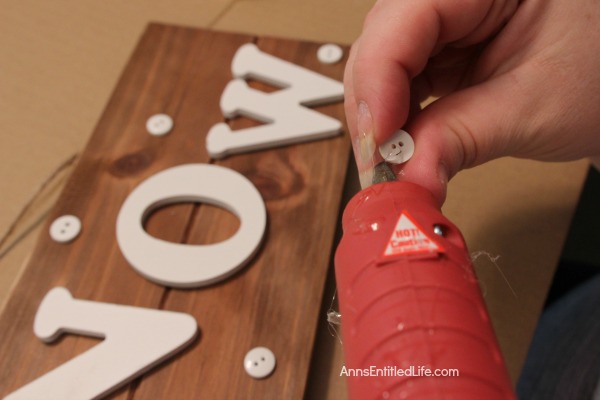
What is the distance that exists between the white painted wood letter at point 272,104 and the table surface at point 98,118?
0.11m

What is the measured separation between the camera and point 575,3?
0.43 metres

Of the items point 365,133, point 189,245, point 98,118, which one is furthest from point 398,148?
point 98,118

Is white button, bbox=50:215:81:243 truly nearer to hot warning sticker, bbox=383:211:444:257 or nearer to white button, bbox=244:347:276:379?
white button, bbox=244:347:276:379

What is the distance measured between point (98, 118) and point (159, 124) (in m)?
0.10

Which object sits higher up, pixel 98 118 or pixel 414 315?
pixel 98 118

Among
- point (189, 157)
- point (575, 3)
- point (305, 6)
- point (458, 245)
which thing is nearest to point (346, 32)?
point (305, 6)

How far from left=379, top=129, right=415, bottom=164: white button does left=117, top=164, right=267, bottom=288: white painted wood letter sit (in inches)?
7.3

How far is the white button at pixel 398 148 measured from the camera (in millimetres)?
406

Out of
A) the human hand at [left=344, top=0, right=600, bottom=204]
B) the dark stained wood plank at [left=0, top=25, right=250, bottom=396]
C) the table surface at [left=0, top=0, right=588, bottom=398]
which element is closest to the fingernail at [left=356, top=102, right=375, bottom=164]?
the human hand at [left=344, top=0, right=600, bottom=204]

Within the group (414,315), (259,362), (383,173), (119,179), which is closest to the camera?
(414,315)

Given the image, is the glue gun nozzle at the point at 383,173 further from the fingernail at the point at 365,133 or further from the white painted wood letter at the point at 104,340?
the white painted wood letter at the point at 104,340

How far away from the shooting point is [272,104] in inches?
25.9

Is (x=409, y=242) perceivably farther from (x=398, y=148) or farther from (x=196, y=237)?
(x=196, y=237)

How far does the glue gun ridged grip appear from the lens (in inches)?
9.9
